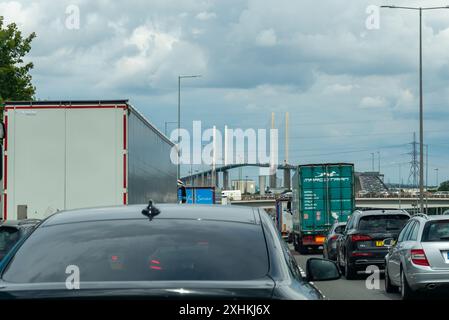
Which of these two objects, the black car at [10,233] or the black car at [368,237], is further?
the black car at [368,237]

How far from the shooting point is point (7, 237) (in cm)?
1524

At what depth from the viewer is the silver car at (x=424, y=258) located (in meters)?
14.8

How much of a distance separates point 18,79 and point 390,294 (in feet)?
93.1

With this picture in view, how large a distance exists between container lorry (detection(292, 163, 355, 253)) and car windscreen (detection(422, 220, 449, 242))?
24.8 meters

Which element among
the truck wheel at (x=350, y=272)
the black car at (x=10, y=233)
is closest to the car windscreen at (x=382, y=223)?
the truck wheel at (x=350, y=272)

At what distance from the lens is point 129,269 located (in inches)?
198

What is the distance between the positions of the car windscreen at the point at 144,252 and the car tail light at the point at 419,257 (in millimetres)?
9637

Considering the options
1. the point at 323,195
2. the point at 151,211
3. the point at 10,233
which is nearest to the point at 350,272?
the point at 10,233

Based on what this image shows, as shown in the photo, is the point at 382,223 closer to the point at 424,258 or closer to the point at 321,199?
the point at 424,258

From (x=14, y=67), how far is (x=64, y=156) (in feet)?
80.5

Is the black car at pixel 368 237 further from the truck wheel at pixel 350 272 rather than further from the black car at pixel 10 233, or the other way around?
the black car at pixel 10 233

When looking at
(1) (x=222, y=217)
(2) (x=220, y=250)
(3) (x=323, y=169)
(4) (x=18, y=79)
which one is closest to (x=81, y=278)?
(2) (x=220, y=250)

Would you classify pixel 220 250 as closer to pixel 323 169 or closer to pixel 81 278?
pixel 81 278

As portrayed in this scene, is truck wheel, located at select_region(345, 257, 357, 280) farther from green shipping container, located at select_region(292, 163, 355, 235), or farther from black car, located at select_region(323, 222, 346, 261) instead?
green shipping container, located at select_region(292, 163, 355, 235)
